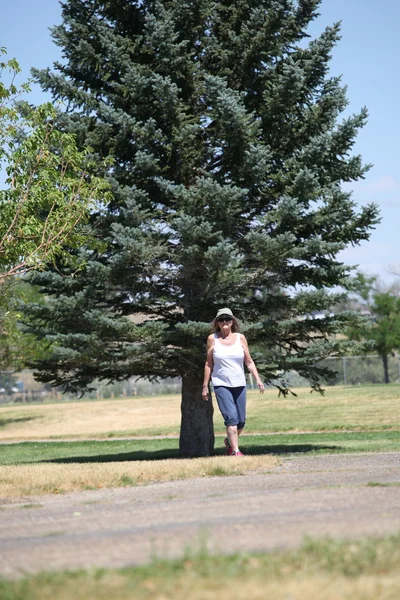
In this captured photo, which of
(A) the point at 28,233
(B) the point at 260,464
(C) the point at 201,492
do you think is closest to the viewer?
(C) the point at 201,492

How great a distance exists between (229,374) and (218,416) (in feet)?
79.1

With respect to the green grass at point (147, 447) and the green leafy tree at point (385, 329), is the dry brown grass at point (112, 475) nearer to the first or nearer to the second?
the green grass at point (147, 447)

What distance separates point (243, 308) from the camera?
15492 millimetres

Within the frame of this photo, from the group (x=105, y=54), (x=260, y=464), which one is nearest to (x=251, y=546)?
(x=260, y=464)

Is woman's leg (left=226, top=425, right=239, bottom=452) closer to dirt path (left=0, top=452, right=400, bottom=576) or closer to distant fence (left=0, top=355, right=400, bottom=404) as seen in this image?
dirt path (left=0, top=452, right=400, bottom=576)

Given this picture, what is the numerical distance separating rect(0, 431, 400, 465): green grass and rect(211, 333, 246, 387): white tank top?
5919mm

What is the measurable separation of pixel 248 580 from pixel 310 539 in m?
0.81

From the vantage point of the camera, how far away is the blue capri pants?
11203 millimetres

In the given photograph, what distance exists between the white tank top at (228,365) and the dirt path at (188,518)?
280 centimetres

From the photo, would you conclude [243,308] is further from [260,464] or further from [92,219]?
[260,464]

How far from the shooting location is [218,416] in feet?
115

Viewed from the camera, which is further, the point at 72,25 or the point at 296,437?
the point at 296,437

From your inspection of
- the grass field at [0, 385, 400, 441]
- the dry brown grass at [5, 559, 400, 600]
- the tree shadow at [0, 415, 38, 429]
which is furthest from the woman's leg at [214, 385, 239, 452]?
the tree shadow at [0, 415, 38, 429]

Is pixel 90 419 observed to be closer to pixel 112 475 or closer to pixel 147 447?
pixel 147 447
